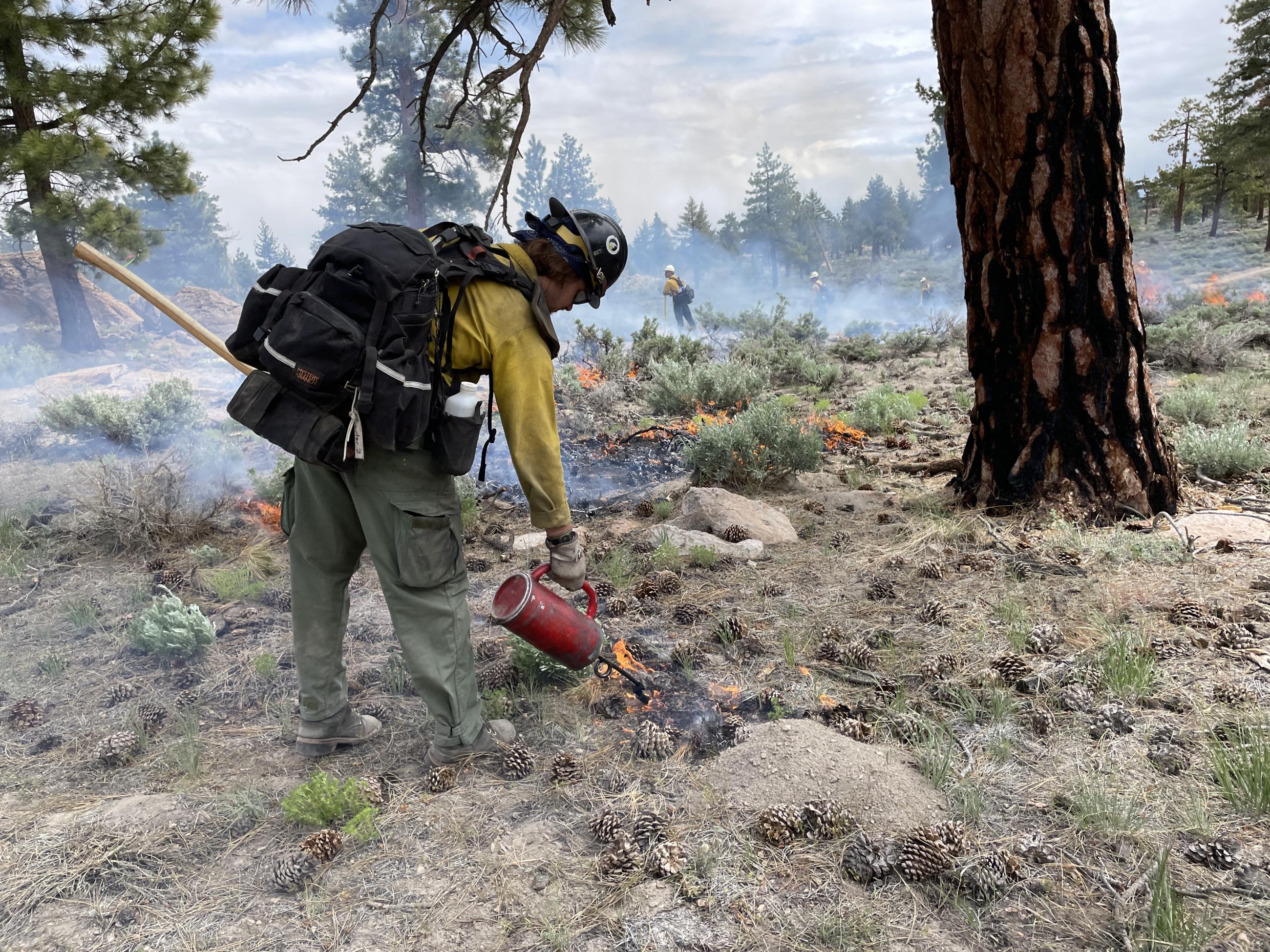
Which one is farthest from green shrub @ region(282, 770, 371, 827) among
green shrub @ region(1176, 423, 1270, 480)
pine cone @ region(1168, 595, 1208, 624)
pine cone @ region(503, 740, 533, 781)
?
green shrub @ region(1176, 423, 1270, 480)

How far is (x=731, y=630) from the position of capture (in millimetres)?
3316

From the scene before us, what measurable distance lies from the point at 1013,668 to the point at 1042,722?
1.01 feet

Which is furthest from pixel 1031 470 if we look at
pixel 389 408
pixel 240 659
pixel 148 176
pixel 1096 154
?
pixel 148 176

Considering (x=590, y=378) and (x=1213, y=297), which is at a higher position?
(x=590, y=378)

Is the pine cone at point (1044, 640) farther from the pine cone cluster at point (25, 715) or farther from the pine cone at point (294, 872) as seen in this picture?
the pine cone cluster at point (25, 715)

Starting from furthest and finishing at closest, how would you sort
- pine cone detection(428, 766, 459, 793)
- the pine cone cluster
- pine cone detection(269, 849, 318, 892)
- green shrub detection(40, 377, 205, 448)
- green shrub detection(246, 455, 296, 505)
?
green shrub detection(40, 377, 205, 448) < green shrub detection(246, 455, 296, 505) < the pine cone cluster < pine cone detection(428, 766, 459, 793) < pine cone detection(269, 849, 318, 892)

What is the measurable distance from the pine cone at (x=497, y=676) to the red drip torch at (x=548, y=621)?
0.44 meters

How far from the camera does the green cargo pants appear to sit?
8.02ft

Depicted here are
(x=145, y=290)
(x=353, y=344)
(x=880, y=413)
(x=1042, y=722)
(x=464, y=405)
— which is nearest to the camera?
(x=353, y=344)

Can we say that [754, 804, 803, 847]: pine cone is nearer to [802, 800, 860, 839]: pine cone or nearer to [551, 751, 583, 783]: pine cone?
[802, 800, 860, 839]: pine cone

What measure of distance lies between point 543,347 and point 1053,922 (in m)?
2.03

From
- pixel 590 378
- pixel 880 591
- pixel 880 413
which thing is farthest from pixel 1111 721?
pixel 590 378

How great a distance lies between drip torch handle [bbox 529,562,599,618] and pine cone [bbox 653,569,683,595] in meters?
1.04

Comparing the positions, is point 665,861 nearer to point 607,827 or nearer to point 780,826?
point 607,827
